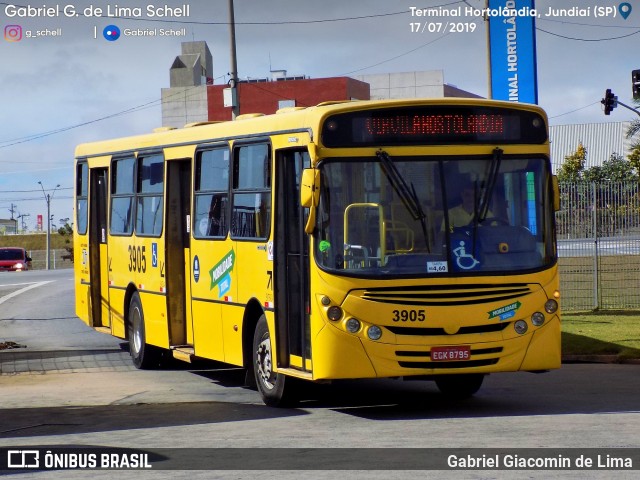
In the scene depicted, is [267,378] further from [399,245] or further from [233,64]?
[233,64]

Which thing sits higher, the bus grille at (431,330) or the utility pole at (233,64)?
the utility pole at (233,64)

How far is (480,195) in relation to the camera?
13.0m

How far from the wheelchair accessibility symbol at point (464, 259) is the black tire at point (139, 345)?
699 centimetres

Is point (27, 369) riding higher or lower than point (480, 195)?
lower

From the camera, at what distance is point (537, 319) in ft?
42.9

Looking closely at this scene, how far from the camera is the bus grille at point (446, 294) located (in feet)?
41.4

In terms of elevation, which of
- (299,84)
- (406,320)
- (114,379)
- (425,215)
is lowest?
(114,379)

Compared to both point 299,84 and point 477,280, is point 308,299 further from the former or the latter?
point 299,84

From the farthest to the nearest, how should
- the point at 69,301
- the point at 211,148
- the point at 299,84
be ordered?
1. the point at 299,84
2. the point at 69,301
3. the point at 211,148

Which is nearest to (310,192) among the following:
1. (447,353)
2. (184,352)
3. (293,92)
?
(447,353)

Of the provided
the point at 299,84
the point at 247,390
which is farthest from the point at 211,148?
the point at 299,84

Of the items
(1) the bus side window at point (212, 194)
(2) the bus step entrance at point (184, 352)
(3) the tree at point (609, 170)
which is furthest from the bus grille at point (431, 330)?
(3) the tree at point (609, 170)

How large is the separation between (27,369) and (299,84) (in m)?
79.6

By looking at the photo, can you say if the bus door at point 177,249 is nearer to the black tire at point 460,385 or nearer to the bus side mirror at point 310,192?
the black tire at point 460,385
